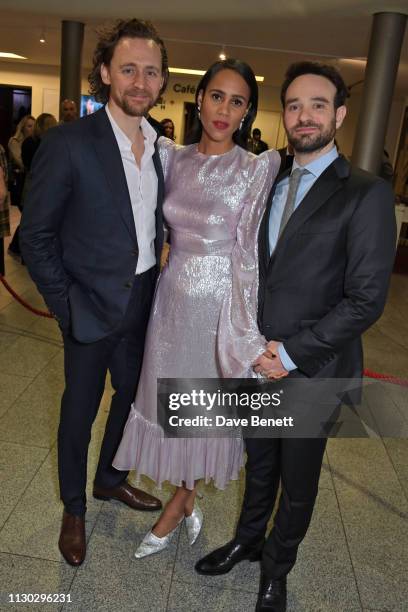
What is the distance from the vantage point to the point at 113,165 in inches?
79.2

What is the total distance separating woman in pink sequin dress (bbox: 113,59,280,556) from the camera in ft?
6.78

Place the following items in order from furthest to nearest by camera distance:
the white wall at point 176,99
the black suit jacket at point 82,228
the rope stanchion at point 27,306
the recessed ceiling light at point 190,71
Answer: the white wall at point 176,99 < the recessed ceiling light at point 190,71 < the rope stanchion at point 27,306 < the black suit jacket at point 82,228

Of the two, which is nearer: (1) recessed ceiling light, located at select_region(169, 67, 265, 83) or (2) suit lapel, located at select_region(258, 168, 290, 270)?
(2) suit lapel, located at select_region(258, 168, 290, 270)

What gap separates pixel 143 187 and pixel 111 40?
0.56 metres

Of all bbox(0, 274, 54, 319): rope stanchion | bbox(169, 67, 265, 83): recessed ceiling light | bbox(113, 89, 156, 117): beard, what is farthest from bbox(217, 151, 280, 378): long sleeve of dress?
bbox(169, 67, 265, 83): recessed ceiling light

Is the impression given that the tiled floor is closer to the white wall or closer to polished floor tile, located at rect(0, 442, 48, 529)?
polished floor tile, located at rect(0, 442, 48, 529)

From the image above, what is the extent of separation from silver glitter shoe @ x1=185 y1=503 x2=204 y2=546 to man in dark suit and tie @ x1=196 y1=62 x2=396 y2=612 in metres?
0.47

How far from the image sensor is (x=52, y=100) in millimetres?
17891

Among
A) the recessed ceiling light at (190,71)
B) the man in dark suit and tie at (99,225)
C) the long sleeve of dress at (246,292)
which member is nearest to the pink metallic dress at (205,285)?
the long sleeve of dress at (246,292)

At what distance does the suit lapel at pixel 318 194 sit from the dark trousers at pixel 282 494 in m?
0.75

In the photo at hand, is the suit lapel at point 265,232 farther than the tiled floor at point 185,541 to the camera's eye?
No

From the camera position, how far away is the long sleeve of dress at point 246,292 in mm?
2037

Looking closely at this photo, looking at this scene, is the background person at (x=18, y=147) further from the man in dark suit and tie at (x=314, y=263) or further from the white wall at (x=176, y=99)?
the white wall at (x=176, y=99)

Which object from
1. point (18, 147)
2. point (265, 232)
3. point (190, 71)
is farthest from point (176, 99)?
point (265, 232)
